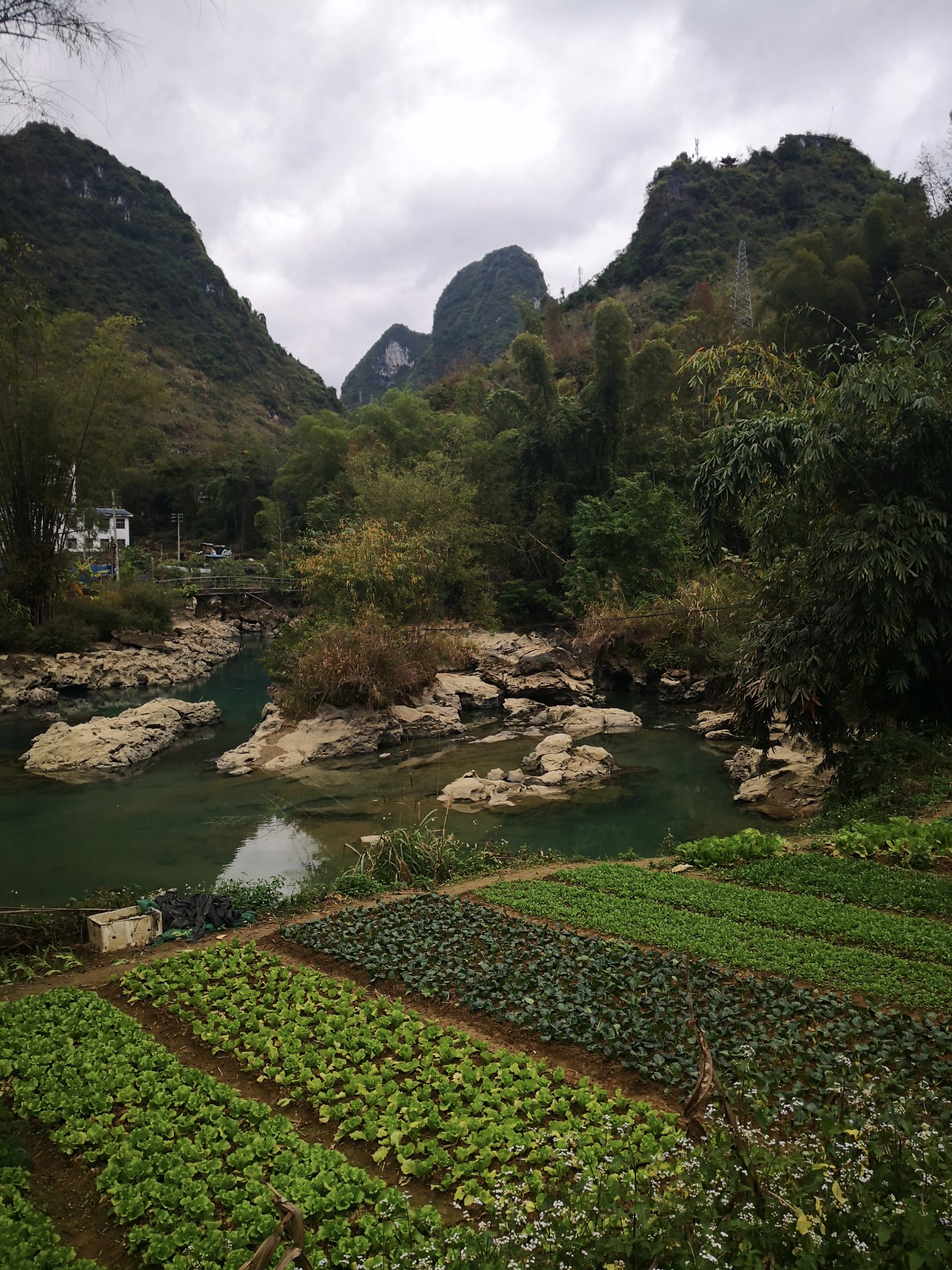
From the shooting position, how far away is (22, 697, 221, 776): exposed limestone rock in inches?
610

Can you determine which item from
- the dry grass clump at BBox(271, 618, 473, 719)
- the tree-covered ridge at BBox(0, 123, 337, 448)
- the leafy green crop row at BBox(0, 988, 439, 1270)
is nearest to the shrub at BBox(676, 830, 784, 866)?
the leafy green crop row at BBox(0, 988, 439, 1270)

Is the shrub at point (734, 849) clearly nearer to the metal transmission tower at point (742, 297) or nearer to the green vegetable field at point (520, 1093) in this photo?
the green vegetable field at point (520, 1093)

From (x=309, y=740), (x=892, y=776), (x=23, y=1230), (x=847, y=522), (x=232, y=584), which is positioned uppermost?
(x=232, y=584)

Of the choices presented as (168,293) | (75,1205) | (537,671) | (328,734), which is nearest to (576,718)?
(537,671)

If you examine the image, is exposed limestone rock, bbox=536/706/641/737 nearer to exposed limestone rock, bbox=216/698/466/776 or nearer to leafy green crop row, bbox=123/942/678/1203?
exposed limestone rock, bbox=216/698/466/776

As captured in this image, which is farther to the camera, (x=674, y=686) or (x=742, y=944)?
(x=674, y=686)

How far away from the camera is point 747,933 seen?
6.54 metres

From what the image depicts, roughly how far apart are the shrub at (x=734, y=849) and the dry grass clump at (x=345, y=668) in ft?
33.4

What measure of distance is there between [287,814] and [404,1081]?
8826 mm

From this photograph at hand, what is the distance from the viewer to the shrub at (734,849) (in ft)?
28.7

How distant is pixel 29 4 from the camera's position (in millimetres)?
3250

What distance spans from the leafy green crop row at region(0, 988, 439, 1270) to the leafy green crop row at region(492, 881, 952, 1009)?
11.5 feet

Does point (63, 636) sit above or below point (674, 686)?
above

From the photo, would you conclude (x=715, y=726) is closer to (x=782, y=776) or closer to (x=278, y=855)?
(x=782, y=776)
